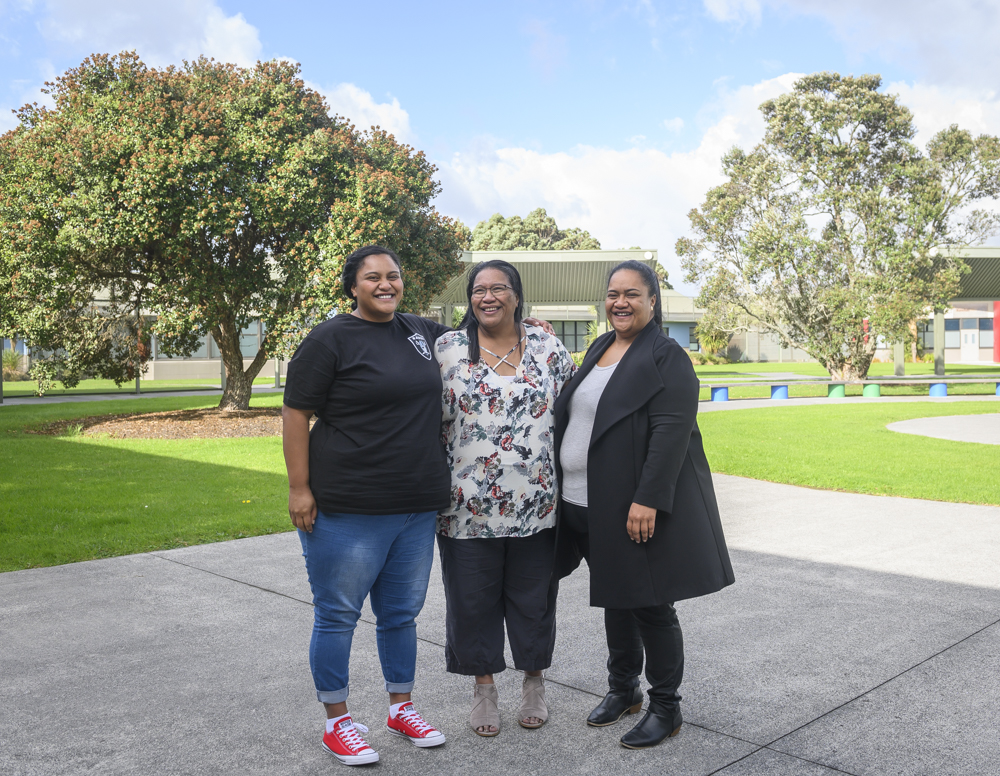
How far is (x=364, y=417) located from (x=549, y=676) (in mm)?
1553

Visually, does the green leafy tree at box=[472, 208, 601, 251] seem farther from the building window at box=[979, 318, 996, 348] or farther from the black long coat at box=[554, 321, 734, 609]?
the black long coat at box=[554, 321, 734, 609]

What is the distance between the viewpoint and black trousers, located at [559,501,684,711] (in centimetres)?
→ 321

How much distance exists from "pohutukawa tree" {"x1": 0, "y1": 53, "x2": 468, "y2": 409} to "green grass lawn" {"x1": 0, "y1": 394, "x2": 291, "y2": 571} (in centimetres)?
278

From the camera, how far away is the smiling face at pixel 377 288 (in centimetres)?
313

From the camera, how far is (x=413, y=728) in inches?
125

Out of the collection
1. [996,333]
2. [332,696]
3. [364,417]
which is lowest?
[332,696]

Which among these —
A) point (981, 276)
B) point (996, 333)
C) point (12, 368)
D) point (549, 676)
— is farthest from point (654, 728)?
point (996, 333)

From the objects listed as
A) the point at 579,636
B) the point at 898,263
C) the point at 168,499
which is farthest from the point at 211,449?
the point at 898,263

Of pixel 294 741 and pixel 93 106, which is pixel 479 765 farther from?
pixel 93 106

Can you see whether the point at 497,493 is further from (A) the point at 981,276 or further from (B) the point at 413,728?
(A) the point at 981,276

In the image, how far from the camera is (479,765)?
2.98 metres

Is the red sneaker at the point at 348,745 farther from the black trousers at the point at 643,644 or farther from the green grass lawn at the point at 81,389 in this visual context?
the green grass lawn at the point at 81,389

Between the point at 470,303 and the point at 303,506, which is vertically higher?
the point at 470,303

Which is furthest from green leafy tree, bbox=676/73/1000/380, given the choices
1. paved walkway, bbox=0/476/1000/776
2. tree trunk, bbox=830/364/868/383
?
Result: paved walkway, bbox=0/476/1000/776
